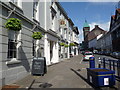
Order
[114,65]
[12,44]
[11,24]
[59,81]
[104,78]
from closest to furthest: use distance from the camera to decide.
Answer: [104,78]
[11,24]
[114,65]
[59,81]
[12,44]

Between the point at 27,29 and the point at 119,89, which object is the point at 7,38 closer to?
the point at 27,29

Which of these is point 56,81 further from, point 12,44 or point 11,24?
point 11,24

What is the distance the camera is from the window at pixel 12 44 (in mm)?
7343

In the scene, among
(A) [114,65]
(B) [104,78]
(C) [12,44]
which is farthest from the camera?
(C) [12,44]

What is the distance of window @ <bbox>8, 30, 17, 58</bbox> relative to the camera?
734 centimetres

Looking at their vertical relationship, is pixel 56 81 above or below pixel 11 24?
below

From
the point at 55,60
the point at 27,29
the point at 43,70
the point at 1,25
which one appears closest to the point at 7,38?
the point at 1,25

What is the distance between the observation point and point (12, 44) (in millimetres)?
7688

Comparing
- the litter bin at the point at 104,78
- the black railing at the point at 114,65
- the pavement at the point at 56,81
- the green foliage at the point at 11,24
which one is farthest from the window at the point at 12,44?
the black railing at the point at 114,65

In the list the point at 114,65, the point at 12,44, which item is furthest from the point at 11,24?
the point at 114,65

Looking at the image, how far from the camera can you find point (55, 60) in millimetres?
19062

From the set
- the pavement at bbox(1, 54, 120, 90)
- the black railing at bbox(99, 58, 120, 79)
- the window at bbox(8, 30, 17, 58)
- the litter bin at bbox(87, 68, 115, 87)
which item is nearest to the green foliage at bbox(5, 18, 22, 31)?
the window at bbox(8, 30, 17, 58)

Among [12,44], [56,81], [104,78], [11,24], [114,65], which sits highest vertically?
[11,24]

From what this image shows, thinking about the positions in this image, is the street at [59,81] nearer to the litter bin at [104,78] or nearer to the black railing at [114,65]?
the litter bin at [104,78]
